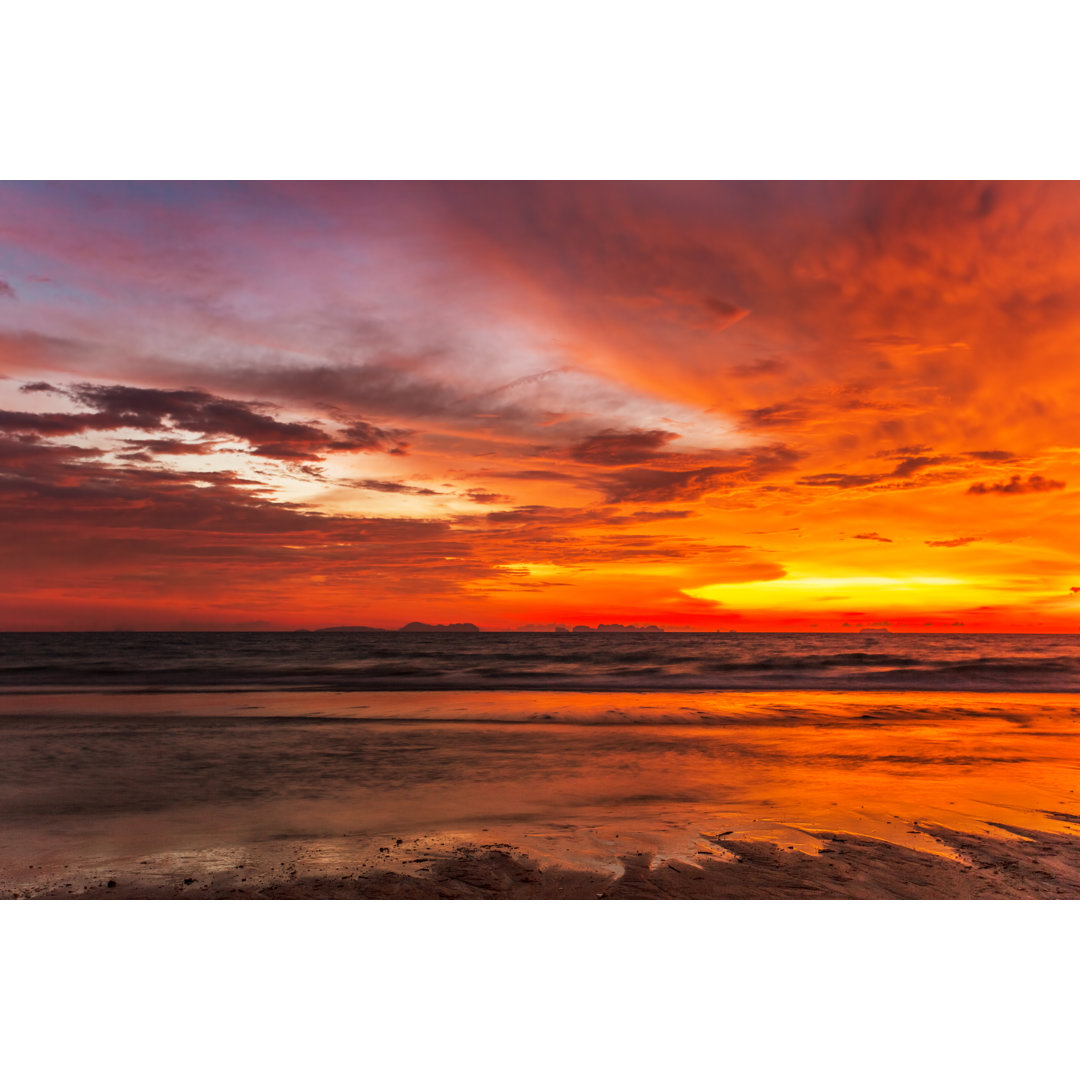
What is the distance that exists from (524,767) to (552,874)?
255 centimetres

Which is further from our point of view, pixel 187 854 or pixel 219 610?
pixel 219 610

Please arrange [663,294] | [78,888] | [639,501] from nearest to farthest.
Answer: [78,888] < [663,294] < [639,501]

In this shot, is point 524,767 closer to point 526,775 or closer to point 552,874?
point 526,775

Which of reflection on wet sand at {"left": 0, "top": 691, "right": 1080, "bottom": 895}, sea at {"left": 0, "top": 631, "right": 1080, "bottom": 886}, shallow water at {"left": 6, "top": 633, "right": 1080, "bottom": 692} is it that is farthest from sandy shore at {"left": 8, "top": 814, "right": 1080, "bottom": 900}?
shallow water at {"left": 6, "top": 633, "right": 1080, "bottom": 692}

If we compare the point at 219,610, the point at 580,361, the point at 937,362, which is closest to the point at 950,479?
the point at 937,362

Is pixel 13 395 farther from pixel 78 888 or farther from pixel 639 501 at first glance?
pixel 639 501

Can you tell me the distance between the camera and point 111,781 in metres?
5.32

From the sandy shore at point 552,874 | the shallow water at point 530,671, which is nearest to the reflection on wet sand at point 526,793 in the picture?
the sandy shore at point 552,874

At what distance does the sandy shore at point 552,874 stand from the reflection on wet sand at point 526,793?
0.07 ft

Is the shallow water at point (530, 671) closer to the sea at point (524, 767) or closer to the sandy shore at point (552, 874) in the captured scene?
the sea at point (524, 767)

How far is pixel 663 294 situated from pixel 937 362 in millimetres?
2649

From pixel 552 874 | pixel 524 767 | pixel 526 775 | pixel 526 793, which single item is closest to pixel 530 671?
pixel 524 767

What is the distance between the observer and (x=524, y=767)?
5.87 metres

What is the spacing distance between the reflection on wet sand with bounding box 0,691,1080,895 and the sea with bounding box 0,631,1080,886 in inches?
1.0
